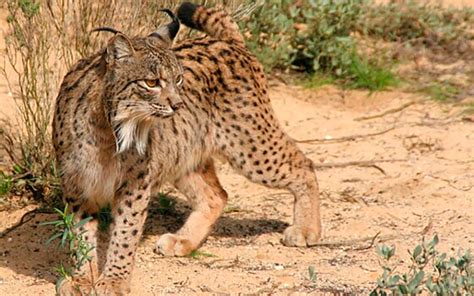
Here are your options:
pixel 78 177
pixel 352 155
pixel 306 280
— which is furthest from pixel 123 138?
pixel 352 155

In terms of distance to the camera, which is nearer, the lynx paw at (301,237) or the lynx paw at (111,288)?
the lynx paw at (111,288)

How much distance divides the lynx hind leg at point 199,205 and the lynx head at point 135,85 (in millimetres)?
1296

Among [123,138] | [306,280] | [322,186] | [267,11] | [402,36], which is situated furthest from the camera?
[402,36]

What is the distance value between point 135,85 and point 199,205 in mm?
1686

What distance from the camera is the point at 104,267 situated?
236 inches

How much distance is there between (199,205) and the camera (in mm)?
6910

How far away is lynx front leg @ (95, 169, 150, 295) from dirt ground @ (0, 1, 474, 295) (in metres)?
0.15

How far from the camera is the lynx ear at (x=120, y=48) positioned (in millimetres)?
5355

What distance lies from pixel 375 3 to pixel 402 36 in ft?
1.65

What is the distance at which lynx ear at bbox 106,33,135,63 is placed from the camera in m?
5.36

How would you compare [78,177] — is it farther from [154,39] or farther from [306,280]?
[306,280]

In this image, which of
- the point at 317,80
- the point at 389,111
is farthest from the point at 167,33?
the point at 317,80

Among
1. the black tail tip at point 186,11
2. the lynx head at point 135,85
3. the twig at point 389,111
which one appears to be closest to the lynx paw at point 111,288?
the lynx head at point 135,85

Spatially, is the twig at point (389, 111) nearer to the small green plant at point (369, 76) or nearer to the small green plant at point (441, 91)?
the small green plant at point (441, 91)
